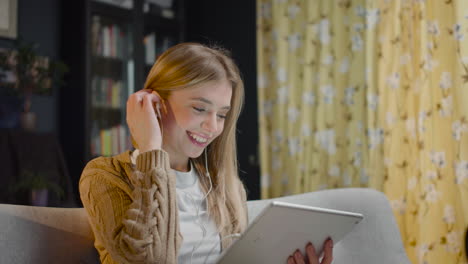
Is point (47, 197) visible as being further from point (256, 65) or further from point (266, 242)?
point (266, 242)

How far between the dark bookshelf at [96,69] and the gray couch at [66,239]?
2.41 metres

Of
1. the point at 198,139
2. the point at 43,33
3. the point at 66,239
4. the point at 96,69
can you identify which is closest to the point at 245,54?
the point at 96,69

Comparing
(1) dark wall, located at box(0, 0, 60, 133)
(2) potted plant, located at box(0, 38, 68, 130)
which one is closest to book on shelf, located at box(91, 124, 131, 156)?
(1) dark wall, located at box(0, 0, 60, 133)

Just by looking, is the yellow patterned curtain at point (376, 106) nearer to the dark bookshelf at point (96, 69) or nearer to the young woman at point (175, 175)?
the dark bookshelf at point (96, 69)

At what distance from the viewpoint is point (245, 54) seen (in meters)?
4.15

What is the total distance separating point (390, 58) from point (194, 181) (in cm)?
221

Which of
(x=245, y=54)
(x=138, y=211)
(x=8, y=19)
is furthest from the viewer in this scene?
(x=245, y=54)

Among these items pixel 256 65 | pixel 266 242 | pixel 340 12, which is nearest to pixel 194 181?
pixel 266 242

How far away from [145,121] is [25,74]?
247cm

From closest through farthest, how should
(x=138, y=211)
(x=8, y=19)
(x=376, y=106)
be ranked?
1. (x=138, y=211)
2. (x=376, y=106)
3. (x=8, y=19)

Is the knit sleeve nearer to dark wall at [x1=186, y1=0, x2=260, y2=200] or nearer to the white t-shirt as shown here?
the white t-shirt

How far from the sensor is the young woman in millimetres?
1116

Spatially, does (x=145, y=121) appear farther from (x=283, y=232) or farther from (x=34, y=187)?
(x=34, y=187)

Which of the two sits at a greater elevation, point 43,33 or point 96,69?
point 43,33
